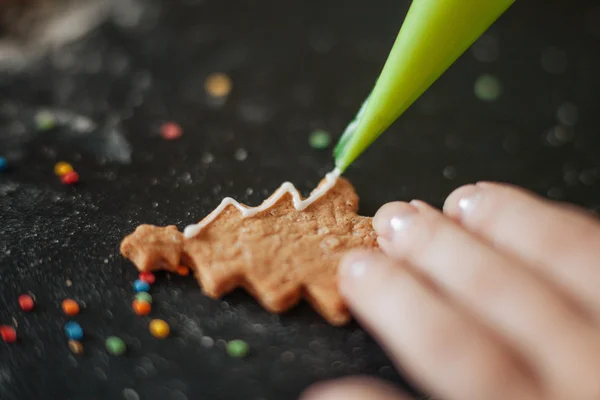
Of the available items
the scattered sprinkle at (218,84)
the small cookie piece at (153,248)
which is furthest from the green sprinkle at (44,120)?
the small cookie piece at (153,248)

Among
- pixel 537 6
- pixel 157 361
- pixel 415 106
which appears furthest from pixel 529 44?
pixel 157 361

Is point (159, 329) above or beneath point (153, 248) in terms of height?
beneath

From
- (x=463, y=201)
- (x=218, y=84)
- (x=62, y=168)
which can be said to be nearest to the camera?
(x=463, y=201)

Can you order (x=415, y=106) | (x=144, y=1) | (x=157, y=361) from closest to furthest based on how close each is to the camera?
(x=157, y=361), (x=415, y=106), (x=144, y=1)

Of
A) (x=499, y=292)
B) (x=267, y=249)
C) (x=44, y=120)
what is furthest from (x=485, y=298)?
(x=44, y=120)

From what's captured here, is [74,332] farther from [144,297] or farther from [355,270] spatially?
[355,270]

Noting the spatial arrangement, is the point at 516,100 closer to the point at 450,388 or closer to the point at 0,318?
the point at 450,388
